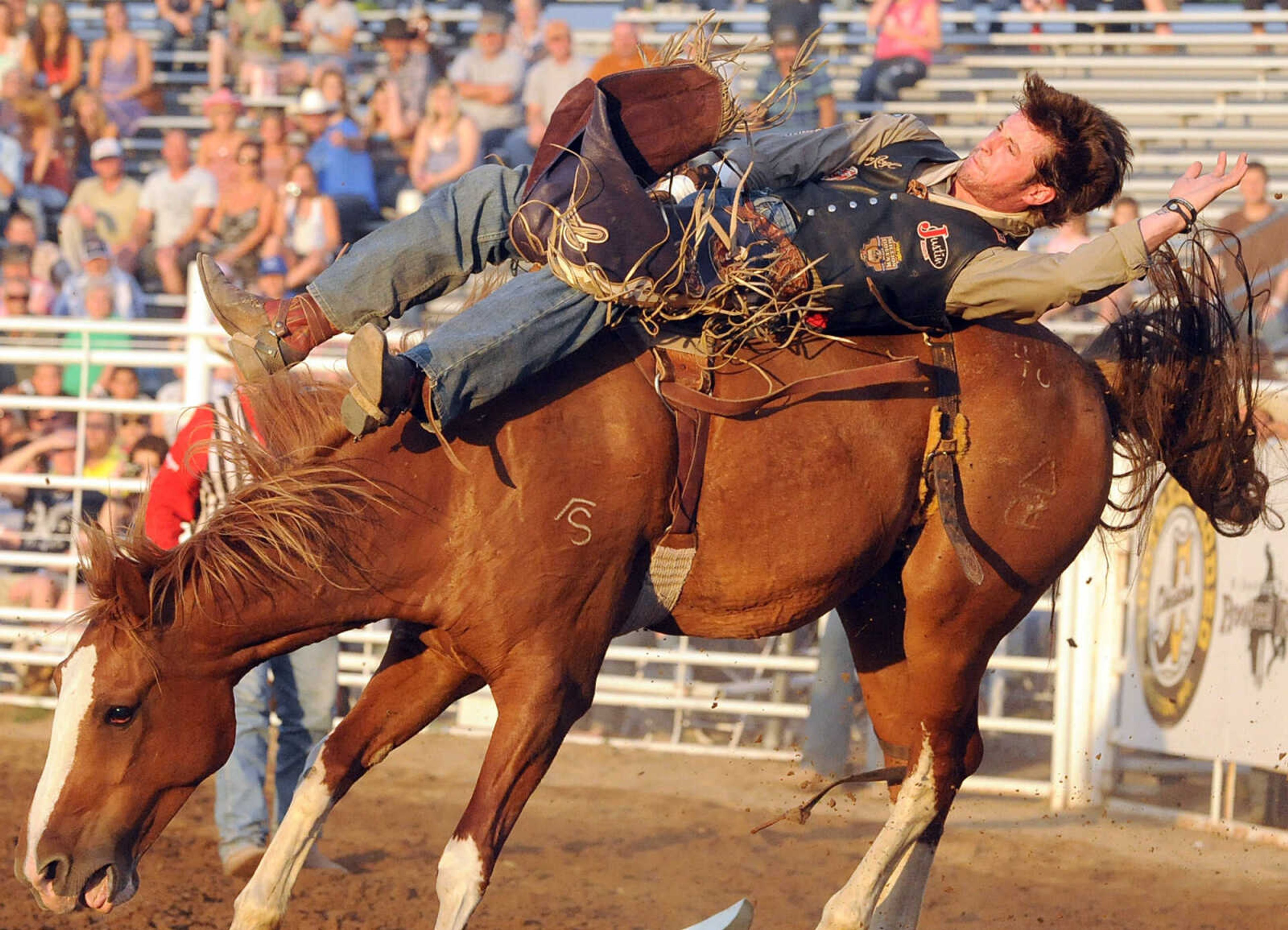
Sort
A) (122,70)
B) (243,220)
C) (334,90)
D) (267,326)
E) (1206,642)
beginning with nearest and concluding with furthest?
(267,326)
(1206,642)
(243,220)
(334,90)
(122,70)

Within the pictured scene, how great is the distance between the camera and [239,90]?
38.6 feet

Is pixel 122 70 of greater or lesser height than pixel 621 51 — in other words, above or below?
above

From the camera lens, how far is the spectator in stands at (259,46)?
455 inches

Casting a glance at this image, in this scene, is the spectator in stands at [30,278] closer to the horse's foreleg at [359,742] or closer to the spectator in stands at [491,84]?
the spectator in stands at [491,84]

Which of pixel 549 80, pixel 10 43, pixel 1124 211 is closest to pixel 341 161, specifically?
pixel 549 80

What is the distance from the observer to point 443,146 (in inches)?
403

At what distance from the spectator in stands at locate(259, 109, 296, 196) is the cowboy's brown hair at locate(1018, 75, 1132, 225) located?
746cm

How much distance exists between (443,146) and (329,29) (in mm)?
2218

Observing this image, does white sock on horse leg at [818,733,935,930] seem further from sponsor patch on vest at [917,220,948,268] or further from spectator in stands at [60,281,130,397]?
spectator in stands at [60,281,130,397]

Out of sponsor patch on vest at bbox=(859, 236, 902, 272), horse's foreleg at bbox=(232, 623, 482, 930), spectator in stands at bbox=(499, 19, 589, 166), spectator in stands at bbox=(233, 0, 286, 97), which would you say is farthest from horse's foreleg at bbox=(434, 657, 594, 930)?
spectator in stands at bbox=(233, 0, 286, 97)

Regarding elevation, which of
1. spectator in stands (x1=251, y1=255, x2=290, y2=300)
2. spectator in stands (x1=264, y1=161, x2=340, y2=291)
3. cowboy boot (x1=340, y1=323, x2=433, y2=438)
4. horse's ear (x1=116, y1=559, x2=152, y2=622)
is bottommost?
horse's ear (x1=116, y1=559, x2=152, y2=622)

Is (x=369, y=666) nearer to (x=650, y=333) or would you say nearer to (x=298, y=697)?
(x=298, y=697)

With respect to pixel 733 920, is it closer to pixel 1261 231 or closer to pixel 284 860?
pixel 284 860

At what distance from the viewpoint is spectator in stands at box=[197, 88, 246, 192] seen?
409 inches
